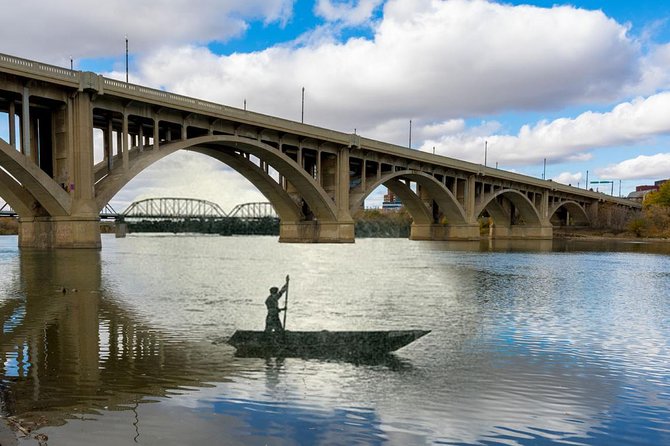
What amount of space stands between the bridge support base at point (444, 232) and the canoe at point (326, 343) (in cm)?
9100

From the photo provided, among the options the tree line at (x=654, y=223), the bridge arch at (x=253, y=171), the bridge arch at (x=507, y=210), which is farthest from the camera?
the bridge arch at (x=507, y=210)

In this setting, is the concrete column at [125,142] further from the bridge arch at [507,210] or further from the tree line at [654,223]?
the tree line at [654,223]

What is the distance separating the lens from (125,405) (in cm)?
884

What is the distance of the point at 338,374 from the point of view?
435 inches

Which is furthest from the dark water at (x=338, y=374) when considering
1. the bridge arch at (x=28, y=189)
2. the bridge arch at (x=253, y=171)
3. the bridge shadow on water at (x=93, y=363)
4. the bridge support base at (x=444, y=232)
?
the bridge support base at (x=444, y=232)

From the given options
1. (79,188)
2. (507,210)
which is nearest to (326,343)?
(79,188)

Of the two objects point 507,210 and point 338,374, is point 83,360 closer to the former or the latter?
point 338,374

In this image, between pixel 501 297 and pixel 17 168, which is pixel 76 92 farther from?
pixel 501 297

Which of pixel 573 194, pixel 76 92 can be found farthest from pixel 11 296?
pixel 573 194

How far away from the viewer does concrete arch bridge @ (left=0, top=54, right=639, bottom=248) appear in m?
44.8

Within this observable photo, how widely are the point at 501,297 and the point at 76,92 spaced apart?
38.4m

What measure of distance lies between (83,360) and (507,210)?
127187 millimetres

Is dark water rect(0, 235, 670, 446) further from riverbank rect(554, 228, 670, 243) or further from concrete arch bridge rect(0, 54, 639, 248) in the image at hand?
riverbank rect(554, 228, 670, 243)

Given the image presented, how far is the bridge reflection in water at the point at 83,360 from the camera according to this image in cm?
902
